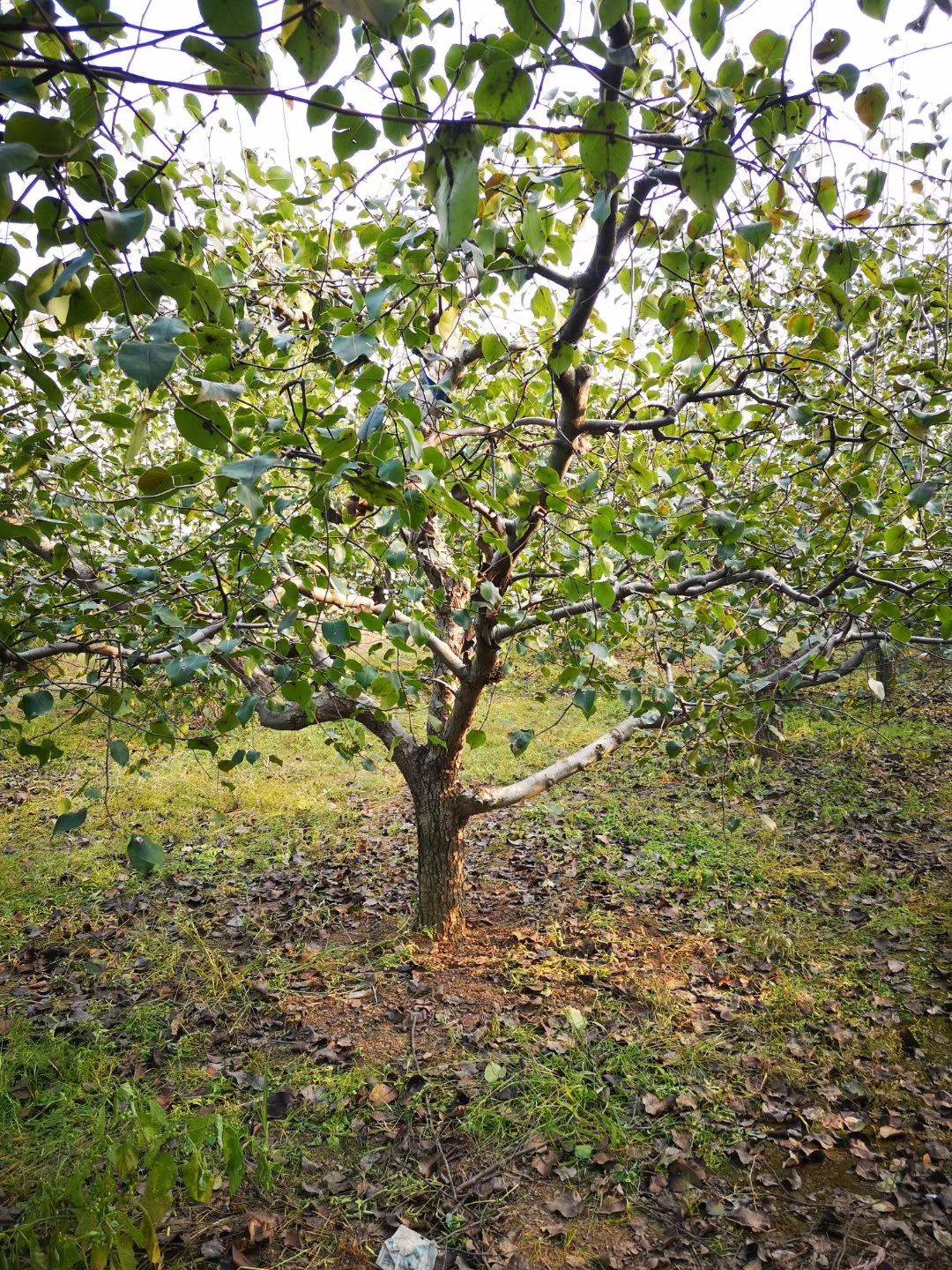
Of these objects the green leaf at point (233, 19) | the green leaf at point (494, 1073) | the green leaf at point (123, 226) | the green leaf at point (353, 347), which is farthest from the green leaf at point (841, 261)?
the green leaf at point (494, 1073)

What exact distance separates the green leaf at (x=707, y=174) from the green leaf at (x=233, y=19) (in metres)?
0.55

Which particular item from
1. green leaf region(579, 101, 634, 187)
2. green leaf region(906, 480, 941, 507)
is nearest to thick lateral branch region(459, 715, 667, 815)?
green leaf region(906, 480, 941, 507)

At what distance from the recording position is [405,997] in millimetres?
4148

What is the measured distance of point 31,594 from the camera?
3.20 metres

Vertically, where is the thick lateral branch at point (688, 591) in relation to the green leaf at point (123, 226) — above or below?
below

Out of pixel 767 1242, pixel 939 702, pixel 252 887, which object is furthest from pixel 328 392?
pixel 939 702

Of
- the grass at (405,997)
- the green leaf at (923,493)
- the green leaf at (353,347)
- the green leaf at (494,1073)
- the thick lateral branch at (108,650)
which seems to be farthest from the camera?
the green leaf at (494,1073)

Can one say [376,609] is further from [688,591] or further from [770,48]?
[770,48]

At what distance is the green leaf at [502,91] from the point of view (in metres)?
0.83

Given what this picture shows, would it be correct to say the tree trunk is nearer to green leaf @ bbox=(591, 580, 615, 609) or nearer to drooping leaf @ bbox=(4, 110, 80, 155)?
green leaf @ bbox=(591, 580, 615, 609)

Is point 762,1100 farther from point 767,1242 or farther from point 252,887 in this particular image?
point 252,887

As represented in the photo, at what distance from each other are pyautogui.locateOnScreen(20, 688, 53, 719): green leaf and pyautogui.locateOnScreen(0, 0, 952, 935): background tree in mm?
80

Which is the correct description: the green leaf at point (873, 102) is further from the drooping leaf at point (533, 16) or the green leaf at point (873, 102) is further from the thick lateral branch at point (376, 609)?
the thick lateral branch at point (376, 609)

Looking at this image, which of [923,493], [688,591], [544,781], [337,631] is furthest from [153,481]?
[544,781]
